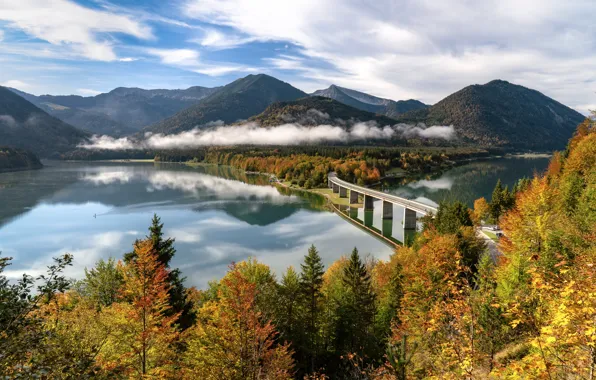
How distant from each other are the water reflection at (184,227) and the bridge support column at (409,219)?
7.97 meters

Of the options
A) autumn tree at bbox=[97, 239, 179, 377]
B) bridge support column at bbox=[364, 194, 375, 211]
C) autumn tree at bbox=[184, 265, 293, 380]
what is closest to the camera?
autumn tree at bbox=[184, 265, 293, 380]

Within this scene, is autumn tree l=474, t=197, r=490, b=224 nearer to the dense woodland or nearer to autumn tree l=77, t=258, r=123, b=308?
autumn tree l=77, t=258, r=123, b=308

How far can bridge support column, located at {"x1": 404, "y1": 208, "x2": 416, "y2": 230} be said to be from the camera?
62.9 meters

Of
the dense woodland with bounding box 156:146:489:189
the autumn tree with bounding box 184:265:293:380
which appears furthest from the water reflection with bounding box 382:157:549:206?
the autumn tree with bounding box 184:265:293:380

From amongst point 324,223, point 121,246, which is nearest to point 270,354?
point 121,246

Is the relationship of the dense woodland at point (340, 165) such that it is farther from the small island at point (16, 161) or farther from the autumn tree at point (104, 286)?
the small island at point (16, 161)

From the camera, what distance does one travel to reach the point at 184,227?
64.8 m

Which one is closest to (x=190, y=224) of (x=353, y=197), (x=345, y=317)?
(x=353, y=197)

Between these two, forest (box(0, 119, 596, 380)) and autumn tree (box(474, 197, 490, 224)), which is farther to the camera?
autumn tree (box(474, 197, 490, 224))

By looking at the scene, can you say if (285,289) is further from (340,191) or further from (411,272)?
(340,191)

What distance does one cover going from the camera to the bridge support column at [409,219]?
62.9 metres

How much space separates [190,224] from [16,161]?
160558 millimetres

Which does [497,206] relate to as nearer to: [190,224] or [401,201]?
[401,201]

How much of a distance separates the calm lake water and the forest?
1610 centimetres
